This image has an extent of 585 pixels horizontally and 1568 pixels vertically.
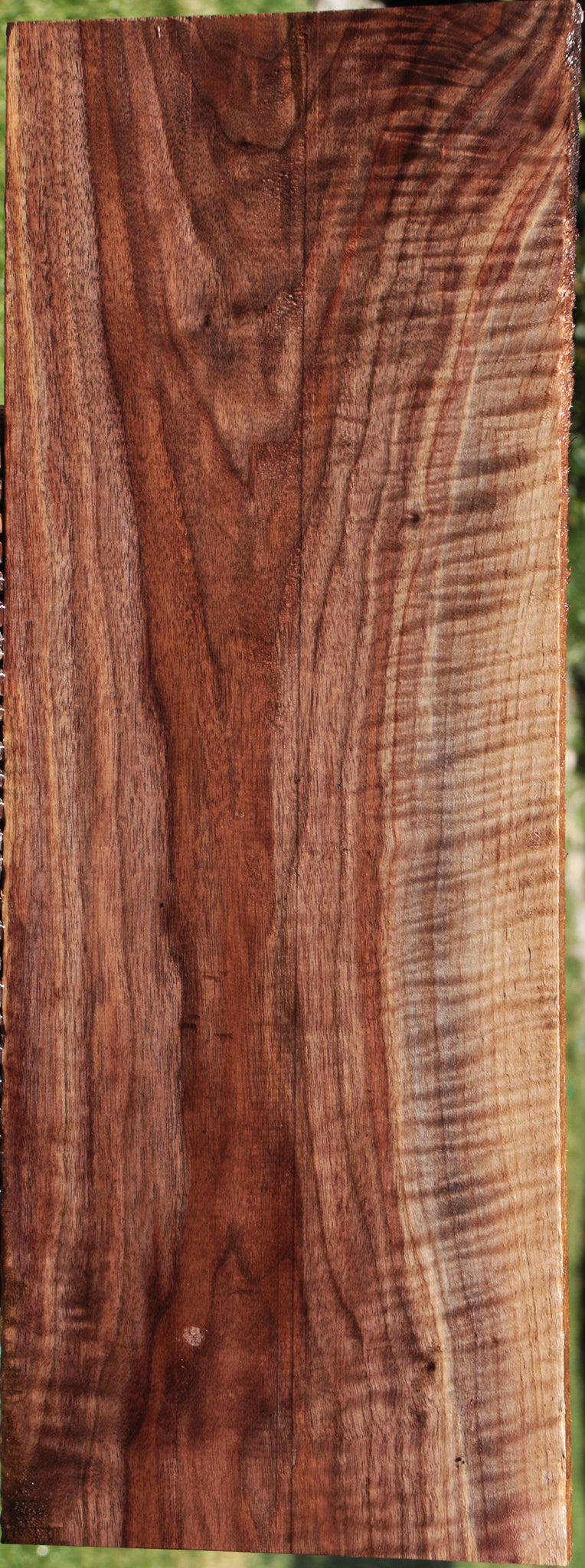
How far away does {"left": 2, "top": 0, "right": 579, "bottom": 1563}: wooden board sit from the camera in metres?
1.15

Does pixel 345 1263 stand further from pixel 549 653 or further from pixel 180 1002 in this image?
pixel 549 653

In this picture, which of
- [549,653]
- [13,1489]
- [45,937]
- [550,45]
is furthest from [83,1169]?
[550,45]

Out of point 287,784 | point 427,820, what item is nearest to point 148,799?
point 287,784

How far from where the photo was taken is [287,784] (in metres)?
1.19

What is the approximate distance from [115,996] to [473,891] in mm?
437

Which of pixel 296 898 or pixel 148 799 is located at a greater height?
pixel 148 799

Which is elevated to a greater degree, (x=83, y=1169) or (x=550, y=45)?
(x=550, y=45)

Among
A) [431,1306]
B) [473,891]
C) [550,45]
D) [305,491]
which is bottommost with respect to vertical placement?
[431,1306]

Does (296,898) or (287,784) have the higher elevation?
(287,784)

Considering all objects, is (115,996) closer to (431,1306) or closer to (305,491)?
(431,1306)

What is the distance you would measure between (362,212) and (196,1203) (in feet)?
3.77

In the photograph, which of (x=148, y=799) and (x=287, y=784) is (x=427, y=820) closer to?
(x=287, y=784)

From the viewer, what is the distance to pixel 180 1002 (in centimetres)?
120

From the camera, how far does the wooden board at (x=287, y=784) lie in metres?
1.15
